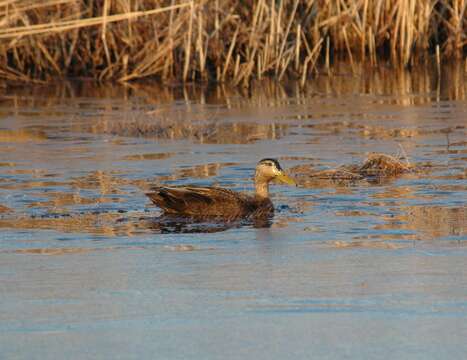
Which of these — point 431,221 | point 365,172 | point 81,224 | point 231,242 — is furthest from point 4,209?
point 365,172

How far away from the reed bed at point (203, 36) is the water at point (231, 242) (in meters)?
2.30

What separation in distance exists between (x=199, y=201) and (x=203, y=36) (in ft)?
29.2

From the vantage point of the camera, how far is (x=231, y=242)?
793cm

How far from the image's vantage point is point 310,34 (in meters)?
19.5

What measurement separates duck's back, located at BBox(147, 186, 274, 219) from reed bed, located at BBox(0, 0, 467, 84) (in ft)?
Result: 25.6

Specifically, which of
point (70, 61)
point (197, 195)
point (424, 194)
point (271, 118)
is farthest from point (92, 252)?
point (70, 61)

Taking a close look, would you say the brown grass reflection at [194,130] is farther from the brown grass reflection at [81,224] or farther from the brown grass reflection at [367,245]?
the brown grass reflection at [367,245]

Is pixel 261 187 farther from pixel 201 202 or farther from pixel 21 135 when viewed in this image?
pixel 21 135

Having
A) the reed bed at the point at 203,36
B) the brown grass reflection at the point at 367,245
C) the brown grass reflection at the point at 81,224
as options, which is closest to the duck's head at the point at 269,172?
the brown grass reflection at the point at 81,224

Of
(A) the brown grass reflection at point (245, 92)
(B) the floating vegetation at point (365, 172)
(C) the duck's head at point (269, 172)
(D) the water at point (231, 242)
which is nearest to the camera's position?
(D) the water at point (231, 242)

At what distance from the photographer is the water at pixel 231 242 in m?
5.64

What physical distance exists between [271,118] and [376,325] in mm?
9098

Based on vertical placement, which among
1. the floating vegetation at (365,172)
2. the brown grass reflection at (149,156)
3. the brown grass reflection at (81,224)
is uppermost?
the brown grass reflection at (149,156)

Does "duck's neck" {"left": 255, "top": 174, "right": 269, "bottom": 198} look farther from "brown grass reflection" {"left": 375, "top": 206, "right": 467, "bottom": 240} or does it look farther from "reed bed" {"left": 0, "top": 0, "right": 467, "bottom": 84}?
"reed bed" {"left": 0, "top": 0, "right": 467, "bottom": 84}
